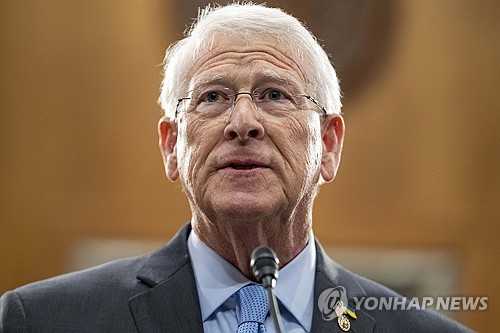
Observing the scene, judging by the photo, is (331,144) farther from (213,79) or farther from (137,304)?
(137,304)

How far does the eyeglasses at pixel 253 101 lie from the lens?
9.80 feet

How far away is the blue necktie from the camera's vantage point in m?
2.81

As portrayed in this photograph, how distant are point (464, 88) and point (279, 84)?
2839 millimetres

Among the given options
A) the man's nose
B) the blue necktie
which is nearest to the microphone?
the blue necktie

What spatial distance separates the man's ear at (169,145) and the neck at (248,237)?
8.2 inches

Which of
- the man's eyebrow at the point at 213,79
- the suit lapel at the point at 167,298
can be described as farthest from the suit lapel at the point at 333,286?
the man's eyebrow at the point at 213,79

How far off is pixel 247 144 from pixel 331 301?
62 centimetres

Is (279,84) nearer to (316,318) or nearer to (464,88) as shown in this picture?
(316,318)

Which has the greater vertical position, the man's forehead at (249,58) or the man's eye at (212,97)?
the man's forehead at (249,58)

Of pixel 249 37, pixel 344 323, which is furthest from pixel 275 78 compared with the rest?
pixel 344 323

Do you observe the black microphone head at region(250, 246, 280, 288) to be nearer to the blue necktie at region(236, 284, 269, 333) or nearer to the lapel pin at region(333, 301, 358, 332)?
the blue necktie at region(236, 284, 269, 333)

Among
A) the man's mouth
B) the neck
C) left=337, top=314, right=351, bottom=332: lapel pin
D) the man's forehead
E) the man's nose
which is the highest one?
the man's forehead

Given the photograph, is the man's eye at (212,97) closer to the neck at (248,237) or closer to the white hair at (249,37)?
the white hair at (249,37)

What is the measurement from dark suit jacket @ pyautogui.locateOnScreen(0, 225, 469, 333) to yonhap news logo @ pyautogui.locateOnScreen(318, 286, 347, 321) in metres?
0.02
